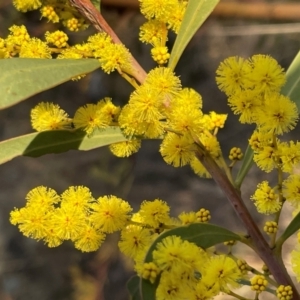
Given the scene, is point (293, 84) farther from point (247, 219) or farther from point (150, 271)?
point (150, 271)

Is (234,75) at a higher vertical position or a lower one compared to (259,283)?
higher

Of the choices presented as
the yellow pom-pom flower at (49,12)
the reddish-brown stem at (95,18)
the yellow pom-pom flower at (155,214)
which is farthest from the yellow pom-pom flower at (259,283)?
the yellow pom-pom flower at (49,12)

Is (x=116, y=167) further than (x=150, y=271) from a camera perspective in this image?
Yes

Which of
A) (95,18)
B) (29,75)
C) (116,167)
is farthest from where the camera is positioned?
(116,167)

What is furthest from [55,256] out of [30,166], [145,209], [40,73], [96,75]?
[40,73]

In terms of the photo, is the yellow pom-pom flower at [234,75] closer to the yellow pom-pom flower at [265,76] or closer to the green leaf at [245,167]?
the yellow pom-pom flower at [265,76]

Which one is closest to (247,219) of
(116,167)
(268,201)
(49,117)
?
(268,201)
